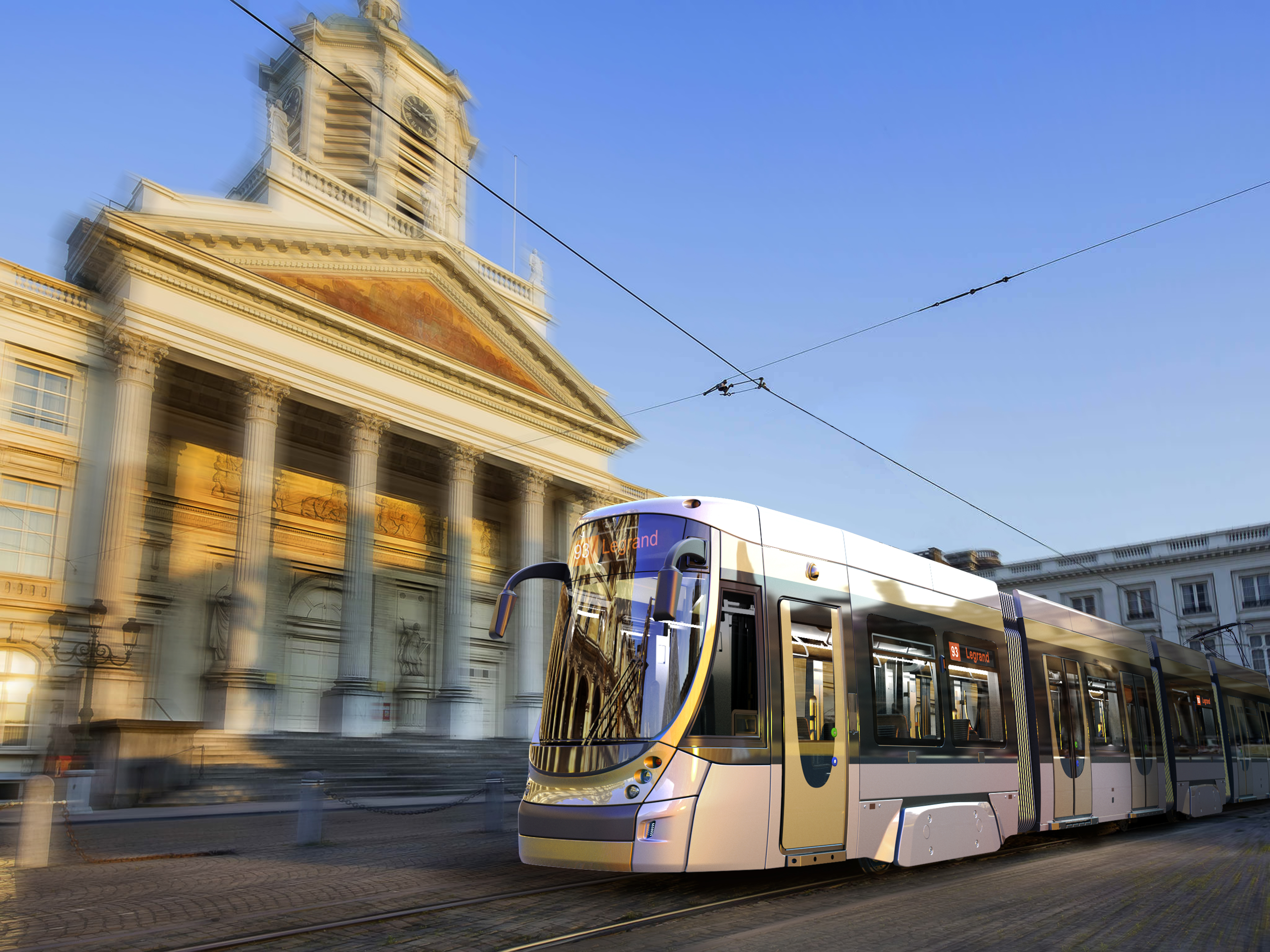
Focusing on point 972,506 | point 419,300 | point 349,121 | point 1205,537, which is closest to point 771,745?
point 972,506

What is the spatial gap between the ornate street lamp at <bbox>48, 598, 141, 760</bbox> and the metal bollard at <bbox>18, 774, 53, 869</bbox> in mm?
9731

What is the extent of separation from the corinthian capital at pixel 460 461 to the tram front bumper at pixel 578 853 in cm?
2272

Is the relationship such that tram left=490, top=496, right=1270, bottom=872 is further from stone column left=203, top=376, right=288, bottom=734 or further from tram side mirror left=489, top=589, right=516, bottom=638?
stone column left=203, top=376, right=288, bottom=734

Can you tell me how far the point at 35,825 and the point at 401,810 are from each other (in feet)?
25.6

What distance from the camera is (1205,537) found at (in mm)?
54719

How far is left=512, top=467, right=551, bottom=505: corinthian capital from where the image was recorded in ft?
106

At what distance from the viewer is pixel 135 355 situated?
74.0 ft

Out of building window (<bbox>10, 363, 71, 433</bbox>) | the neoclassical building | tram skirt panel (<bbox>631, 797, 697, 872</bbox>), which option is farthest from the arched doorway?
tram skirt panel (<bbox>631, 797, 697, 872</bbox>)

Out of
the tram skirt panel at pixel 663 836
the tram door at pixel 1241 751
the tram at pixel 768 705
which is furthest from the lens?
the tram door at pixel 1241 751

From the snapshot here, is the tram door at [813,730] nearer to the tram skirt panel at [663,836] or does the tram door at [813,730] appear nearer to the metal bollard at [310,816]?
the tram skirt panel at [663,836]

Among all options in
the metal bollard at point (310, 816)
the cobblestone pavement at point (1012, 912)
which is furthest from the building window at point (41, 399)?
the cobblestone pavement at point (1012, 912)

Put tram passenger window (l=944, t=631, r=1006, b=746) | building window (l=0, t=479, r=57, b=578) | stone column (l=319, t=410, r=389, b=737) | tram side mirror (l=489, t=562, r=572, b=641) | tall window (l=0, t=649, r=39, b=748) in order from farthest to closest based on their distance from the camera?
1. stone column (l=319, t=410, r=389, b=737)
2. building window (l=0, t=479, r=57, b=578)
3. tall window (l=0, t=649, r=39, b=748)
4. tram passenger window (l=944, t=631, r=1006, b=746)
5. tram side mirror (l=489, t=562, r=572, b=641)

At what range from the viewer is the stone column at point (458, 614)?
28000mm

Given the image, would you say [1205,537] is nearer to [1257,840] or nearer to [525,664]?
[525,664]
